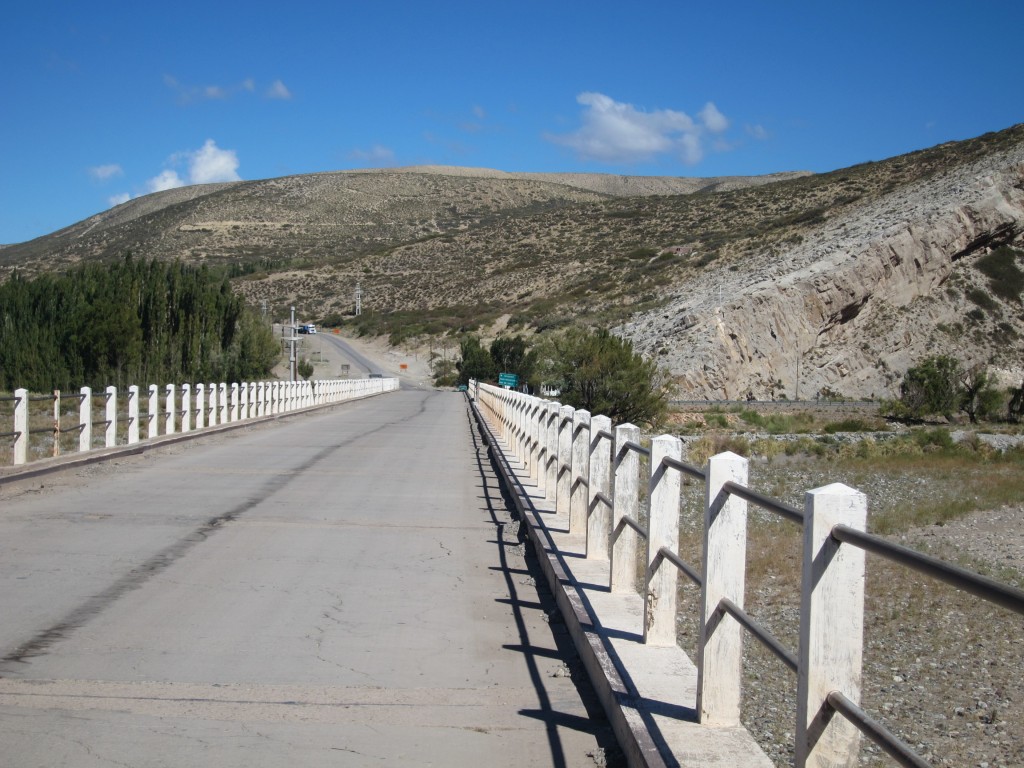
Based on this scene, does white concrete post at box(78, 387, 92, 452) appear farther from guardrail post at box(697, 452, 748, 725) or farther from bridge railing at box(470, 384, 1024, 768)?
guardrail post at box(697, 452, 748, 725)

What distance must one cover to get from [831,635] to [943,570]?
838mm

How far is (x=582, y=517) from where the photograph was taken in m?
9.92

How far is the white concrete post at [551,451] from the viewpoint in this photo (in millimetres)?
11789

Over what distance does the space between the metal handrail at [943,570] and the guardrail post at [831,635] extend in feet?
0.21

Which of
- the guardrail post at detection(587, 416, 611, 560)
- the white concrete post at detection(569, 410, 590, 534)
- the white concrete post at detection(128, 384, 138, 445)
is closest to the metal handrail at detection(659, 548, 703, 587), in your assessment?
the guardrail post at detection(587, 416, 611, 560)

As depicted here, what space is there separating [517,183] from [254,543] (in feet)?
545

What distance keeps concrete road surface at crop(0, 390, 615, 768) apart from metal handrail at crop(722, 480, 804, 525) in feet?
4.40

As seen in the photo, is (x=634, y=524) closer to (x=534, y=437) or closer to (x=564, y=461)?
(x=564, y=461)

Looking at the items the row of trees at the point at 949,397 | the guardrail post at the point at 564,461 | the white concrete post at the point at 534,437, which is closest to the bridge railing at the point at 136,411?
the white concrete post at the point at 534,437

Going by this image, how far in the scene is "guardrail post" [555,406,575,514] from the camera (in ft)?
34.8

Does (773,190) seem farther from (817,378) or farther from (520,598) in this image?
(520,598)

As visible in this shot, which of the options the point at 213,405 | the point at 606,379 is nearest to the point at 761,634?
the point at 213,405

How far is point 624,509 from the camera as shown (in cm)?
739

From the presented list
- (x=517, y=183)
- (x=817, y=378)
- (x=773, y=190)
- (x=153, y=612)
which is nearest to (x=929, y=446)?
(x=817, y=378)
